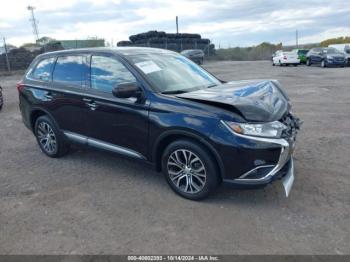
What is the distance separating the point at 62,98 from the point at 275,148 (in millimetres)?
3117

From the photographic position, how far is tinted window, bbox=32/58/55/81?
18.2 feet

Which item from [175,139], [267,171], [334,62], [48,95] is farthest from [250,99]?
[334,62]

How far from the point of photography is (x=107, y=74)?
15.4ft

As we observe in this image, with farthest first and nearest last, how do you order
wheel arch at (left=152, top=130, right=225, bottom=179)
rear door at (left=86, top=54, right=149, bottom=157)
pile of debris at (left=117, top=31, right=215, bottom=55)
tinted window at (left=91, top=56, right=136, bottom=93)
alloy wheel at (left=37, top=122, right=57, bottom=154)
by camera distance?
pile of debris at (left=117, top=31, right=215, bottom=55) → alloy wheel at (left=37, top=122, right=57, bottom=154) → tinted window at (left=91, top=56, right=136, bottom=93) → rear door at (left=86, top=54, right=149, bottom=157) → wheel arch at (left=152, top=130, right=225, bottom=179)

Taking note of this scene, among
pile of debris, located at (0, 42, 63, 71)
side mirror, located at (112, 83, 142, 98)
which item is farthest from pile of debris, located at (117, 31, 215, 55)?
side mirror, located at (112, 83, 142, 98)

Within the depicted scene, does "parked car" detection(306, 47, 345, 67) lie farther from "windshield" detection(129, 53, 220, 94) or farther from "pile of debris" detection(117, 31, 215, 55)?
"windshield" detection(129, 53, 220, 94)

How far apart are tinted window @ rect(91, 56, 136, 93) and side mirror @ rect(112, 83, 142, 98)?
23cm

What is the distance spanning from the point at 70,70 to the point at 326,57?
948 inches

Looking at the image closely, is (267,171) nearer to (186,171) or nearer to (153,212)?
(186,171)

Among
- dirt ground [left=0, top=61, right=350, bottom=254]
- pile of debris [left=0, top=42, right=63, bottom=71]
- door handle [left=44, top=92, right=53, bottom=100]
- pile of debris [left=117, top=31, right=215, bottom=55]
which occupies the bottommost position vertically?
dirt ground [left=0, top=61, right=350, bottom=254]

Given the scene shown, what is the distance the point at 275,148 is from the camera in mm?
3668

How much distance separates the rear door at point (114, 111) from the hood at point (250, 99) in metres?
0.62

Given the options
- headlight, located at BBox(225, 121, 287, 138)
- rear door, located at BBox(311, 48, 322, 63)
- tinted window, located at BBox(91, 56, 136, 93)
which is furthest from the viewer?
rear door, located at BBox(311, 48, 322, 63)

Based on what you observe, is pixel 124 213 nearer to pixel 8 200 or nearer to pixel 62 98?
A: pixel 8 200
